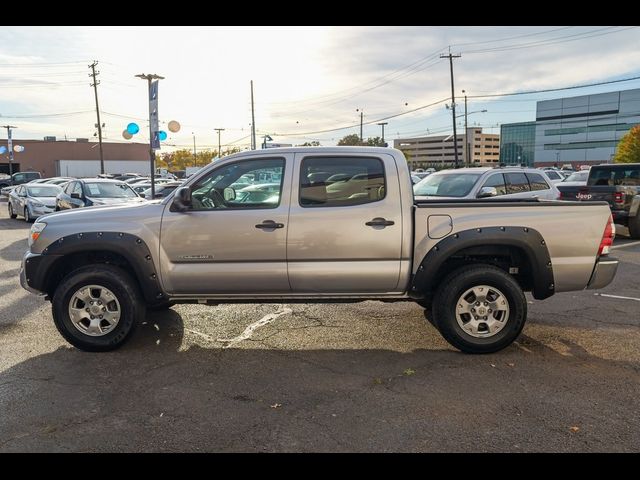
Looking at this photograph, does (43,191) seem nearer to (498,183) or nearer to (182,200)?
(498,183)

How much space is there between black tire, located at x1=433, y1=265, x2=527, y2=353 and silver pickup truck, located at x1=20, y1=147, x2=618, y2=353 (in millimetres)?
11

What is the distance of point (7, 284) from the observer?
757cm

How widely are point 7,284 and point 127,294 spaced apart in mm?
4156

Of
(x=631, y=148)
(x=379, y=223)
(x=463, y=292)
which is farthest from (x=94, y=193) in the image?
(x=631, y=148)

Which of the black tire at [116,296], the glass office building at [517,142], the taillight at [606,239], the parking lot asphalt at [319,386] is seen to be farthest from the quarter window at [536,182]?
the glass office building at [517,142]

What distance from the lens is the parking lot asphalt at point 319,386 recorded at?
10.5ft

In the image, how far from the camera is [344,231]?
15.0 feet

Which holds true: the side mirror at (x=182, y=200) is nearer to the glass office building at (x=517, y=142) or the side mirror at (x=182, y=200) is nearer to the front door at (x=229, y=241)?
the front door at (x=229, y=241)

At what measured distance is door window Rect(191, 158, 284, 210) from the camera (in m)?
4.71

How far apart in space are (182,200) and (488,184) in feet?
25.0

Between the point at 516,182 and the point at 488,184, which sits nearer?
the point at 488,184
